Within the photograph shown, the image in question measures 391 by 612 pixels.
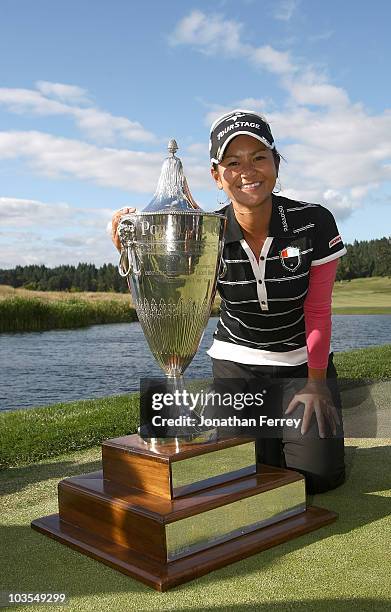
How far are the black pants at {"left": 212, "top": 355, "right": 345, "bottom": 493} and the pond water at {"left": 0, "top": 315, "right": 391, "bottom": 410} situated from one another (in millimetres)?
4290

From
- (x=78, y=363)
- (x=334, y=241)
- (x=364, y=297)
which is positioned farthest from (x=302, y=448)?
(x=364, y=297)

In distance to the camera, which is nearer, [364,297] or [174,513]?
[174,513]

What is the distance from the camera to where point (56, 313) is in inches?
466

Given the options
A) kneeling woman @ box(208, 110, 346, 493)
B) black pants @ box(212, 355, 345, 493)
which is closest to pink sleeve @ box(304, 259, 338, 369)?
kneeling woman @ box(208, 110, 346, 493)

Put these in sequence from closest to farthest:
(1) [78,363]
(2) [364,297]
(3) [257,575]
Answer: (3) [257,575] → (1) [78,363] → (2) [364,297]

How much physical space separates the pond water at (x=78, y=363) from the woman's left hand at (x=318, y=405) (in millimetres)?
4524

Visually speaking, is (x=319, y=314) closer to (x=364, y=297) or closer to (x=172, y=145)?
(x=172, y=145)

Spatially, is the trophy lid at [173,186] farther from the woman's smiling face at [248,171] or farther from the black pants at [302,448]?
the black pants at [302,448]

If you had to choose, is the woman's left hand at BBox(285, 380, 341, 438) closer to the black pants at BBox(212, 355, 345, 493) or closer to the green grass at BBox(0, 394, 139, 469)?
the black pants at BBox(212, 355, 345, 493)

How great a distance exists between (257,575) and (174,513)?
0.87 ft

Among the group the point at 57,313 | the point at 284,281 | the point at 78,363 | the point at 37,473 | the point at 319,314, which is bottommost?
the point at 78,363

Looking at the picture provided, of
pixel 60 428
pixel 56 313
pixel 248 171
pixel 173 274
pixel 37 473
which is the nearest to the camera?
pixel 173 274

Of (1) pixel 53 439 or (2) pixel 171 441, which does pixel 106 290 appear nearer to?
(1) pixel 53 439

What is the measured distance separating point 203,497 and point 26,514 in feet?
2.33
